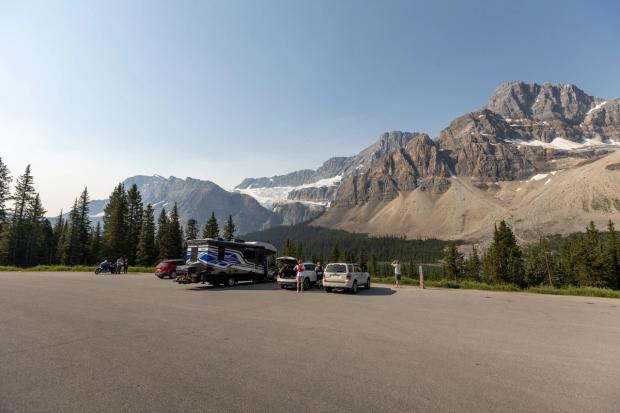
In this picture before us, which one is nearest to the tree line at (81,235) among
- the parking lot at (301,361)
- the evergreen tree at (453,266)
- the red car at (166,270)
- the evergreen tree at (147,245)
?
the evergreen tree at (147,245)

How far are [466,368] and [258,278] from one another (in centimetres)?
2329

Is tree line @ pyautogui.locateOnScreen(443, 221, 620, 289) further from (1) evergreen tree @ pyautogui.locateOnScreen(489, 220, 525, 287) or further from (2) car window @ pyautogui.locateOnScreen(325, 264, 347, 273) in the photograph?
(2) car window @ pyautogui.locateOnScreen(325, 264, 347, 273)

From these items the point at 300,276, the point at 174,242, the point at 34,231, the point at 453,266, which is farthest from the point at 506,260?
the point at 34,231

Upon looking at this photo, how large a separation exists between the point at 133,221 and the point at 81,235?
9701mm

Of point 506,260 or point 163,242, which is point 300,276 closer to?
point 163,242

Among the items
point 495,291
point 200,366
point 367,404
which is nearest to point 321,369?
point 367,404

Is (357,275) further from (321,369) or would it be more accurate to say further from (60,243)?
(60,243)

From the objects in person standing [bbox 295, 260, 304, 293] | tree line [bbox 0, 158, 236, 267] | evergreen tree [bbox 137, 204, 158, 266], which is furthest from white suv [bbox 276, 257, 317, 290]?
evergreen tree [bbox 137, 204, 158, 266]

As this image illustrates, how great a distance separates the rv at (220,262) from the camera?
23.0 meters

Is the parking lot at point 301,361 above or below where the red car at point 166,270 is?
below

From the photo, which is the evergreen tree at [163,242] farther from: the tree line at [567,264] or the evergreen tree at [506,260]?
the evergreen tree at [506,260]

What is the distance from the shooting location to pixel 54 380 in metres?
5.59

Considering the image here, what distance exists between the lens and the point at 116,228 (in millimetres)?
58156

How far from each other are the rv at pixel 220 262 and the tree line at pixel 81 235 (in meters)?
33.8
